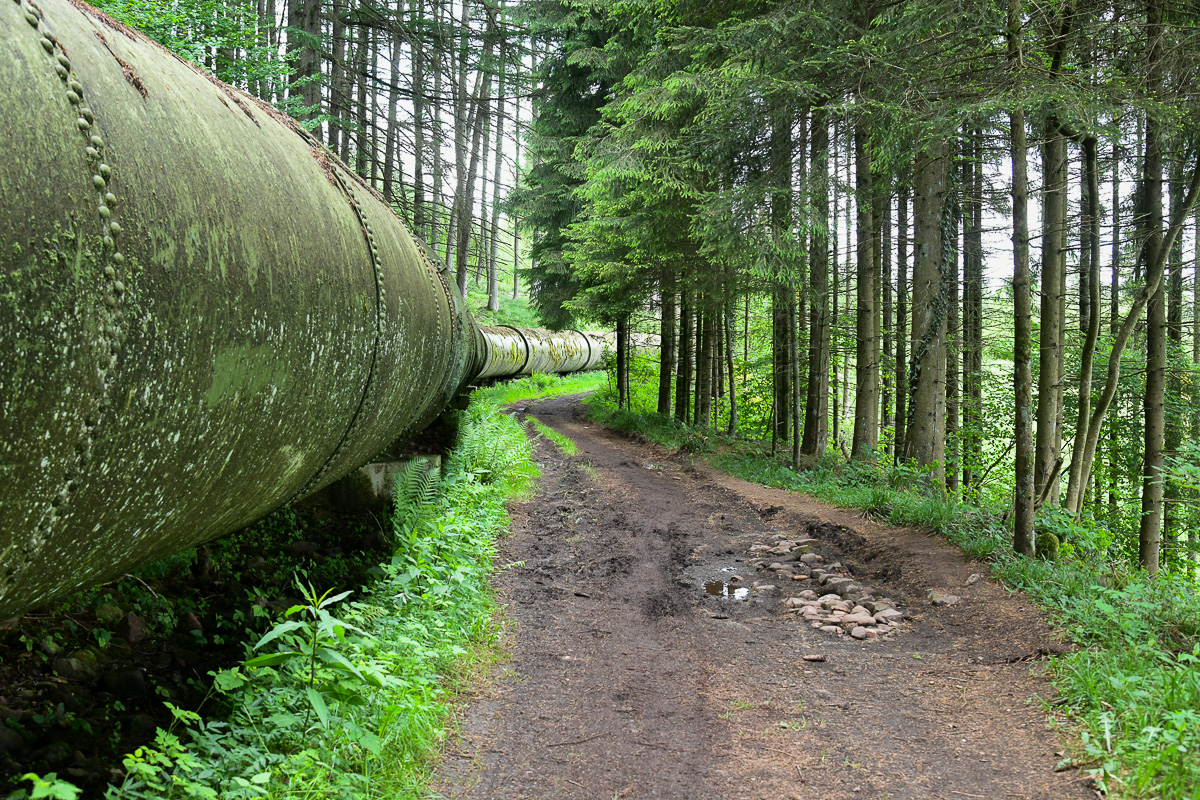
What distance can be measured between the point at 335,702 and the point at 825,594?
14.3ft

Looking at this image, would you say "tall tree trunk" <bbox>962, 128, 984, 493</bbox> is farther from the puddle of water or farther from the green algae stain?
the green algae stain

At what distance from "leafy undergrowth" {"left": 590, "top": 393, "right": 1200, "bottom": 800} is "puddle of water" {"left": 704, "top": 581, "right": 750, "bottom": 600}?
220 centimetres

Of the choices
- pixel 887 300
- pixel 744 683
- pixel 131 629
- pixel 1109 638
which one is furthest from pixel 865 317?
pixel 131 629

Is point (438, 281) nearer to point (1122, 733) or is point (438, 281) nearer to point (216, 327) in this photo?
point (216, 327)

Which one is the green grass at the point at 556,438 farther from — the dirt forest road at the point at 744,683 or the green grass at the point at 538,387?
the dirt forest road at the point at 744,683

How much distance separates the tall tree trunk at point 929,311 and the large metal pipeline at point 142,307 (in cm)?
953

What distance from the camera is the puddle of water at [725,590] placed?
6238mm

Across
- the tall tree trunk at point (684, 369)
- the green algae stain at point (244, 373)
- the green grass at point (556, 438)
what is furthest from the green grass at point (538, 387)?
the green algae stain at point (244, 373)

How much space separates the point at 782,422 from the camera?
54.1ft

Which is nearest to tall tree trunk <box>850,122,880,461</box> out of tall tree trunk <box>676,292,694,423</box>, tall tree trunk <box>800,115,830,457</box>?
tall tree trunk <box>800,115,830,457</box>

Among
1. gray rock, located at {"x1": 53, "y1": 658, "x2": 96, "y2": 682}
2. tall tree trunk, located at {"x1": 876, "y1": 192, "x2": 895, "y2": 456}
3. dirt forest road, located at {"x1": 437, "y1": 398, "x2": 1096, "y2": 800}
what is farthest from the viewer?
tall tree trunk, located at {"x1": 876, "y1": 192, "x2": 895, "y2": 456}

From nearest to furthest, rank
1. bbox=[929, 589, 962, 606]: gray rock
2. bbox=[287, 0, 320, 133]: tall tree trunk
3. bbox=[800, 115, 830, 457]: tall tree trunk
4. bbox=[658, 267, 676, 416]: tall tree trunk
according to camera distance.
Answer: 1. bbox=[929, 589, 962, 606]: gray rock
2. bbox=[287, 0, 320, 133]: tall tree trunk
3. bbox=[800, 115, 830, 457]: tall tree trunk
4. bbox=[658, 267, 676, 416]: tall tree trunk

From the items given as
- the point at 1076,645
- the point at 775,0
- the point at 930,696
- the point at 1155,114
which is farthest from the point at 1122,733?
the point at 775,0

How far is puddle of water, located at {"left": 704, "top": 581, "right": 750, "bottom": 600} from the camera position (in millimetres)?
6238
